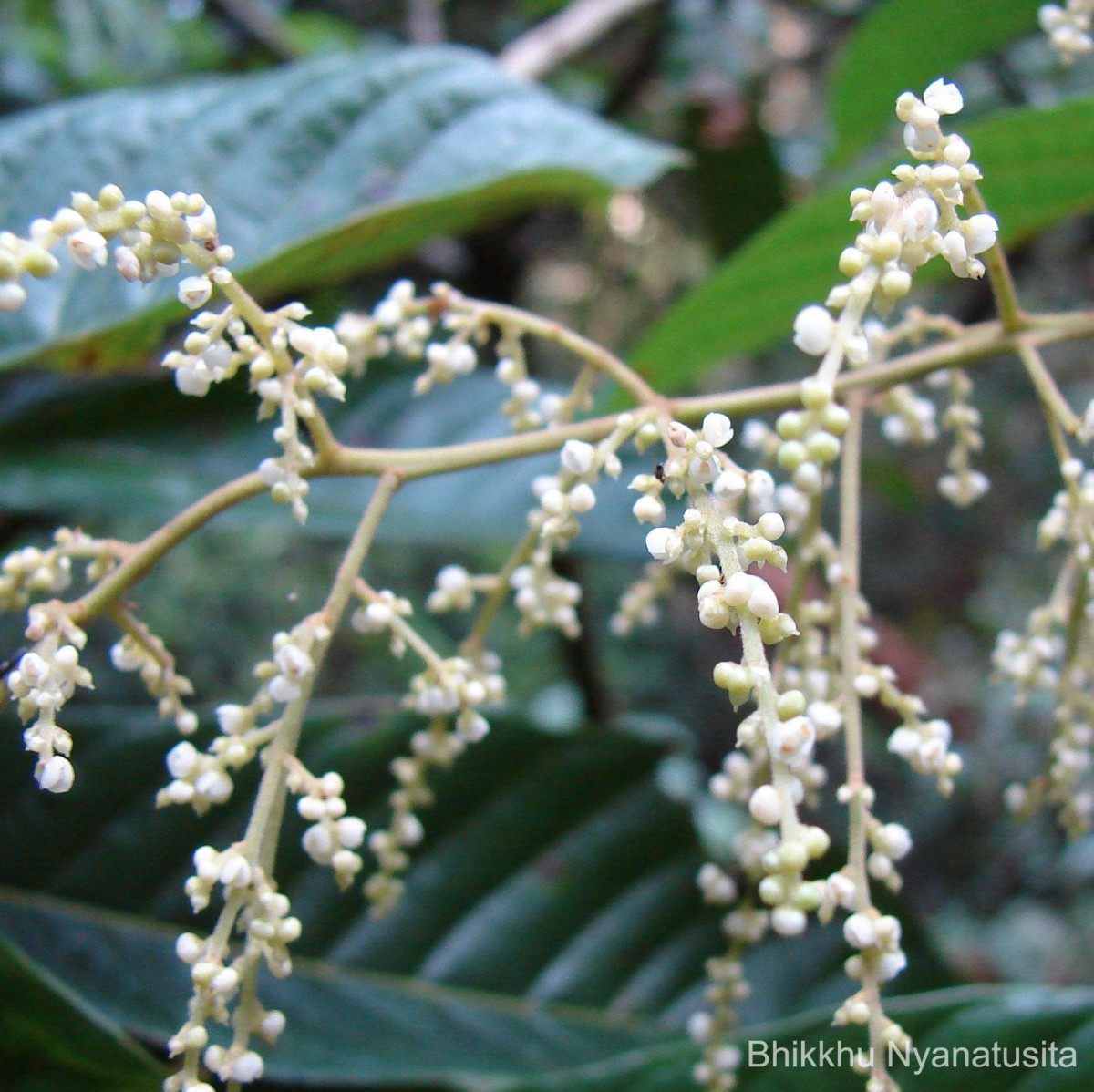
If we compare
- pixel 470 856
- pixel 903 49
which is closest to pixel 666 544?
pixel 470 856

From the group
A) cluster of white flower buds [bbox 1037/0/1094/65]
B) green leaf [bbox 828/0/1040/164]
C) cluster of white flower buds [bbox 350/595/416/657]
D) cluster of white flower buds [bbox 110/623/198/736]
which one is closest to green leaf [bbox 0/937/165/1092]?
cluster of white flower buds [bbox 110/623/198/736]

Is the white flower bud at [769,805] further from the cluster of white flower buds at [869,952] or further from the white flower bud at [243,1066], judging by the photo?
the white flower bud at [243,1066]

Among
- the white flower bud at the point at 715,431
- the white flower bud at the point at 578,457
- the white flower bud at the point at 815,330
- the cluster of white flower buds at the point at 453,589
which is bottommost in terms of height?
the cluster of white flower buds at the point at 453,589

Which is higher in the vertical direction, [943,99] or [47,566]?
[943,99]

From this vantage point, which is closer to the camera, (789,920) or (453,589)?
(789,920)

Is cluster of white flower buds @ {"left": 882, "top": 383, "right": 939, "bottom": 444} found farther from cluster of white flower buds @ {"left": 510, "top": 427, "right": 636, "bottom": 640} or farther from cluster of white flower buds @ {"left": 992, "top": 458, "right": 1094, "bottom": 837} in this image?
cluster of white flower buds @ {"left": 510, "top": 427, "right": 636, "bottom": 640}

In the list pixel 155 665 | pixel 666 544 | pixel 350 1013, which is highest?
pixel 666 544

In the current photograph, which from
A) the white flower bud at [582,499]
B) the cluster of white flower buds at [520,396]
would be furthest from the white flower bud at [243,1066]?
the cluster of white flower buds at [520,396]

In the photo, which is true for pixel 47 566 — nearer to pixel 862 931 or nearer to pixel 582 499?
pixel 582 499

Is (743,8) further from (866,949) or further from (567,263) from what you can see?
(866,949)
